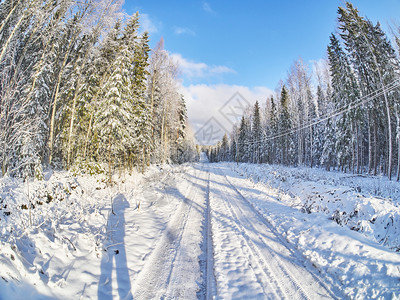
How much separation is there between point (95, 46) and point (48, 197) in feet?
33.6

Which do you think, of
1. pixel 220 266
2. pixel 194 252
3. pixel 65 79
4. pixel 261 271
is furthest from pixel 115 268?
pixel 65 79

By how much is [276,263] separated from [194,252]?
1873mm

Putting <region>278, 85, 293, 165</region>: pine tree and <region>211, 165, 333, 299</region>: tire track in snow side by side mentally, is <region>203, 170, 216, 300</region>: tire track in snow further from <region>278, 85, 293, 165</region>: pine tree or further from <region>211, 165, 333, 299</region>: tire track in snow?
<region>278, 85, 293, 165</region>: pine tree

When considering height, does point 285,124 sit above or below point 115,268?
above

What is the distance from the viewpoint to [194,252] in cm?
448

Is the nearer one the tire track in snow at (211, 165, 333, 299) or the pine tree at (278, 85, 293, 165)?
the tire track in snow at (211, 165, 333, 299)

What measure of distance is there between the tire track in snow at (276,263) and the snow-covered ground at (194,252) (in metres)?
0.02

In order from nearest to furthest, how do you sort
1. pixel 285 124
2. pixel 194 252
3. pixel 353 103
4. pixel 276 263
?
→ pixel 276 263 < pixel 194 252 < pixel 353 103 < pixel 285 124

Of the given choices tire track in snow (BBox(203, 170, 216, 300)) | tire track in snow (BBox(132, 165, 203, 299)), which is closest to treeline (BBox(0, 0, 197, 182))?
tire track in snow (BBox(132, 165, 203, 299))

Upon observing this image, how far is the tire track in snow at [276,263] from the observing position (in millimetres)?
3129

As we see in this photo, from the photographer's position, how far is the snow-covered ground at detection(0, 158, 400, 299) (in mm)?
3061

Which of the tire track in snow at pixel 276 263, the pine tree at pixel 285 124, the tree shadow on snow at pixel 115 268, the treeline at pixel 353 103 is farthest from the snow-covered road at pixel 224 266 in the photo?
the pine tree at pixel 285 124

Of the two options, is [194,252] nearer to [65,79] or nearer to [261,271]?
[261,271]

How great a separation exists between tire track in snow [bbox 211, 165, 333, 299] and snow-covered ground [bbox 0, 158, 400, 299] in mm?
20
